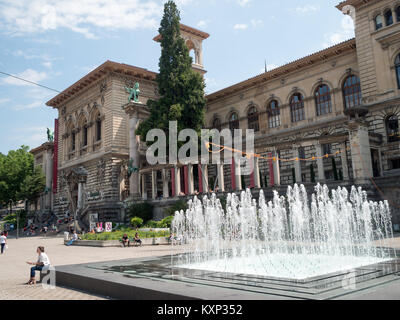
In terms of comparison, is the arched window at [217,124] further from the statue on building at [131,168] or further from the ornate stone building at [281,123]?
the statue on building at [131,168]

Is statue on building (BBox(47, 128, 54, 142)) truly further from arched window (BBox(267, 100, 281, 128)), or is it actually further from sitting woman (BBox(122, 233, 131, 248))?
sitting woman (BBox(122, 233, 131, 248))

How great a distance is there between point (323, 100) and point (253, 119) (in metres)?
8.50

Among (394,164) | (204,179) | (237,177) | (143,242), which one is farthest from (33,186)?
(394,164)

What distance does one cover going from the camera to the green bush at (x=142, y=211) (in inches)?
1383

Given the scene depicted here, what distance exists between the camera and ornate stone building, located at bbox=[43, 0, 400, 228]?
27.2 m

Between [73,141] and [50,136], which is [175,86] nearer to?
[73,141]

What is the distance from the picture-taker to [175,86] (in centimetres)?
3522

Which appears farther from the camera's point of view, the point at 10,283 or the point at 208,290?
the point at 10,283

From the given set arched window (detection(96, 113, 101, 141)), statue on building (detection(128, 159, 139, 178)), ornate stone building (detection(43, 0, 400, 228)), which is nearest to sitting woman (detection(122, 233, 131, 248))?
ornate stone building (detection(43, 0, 400, 228))
